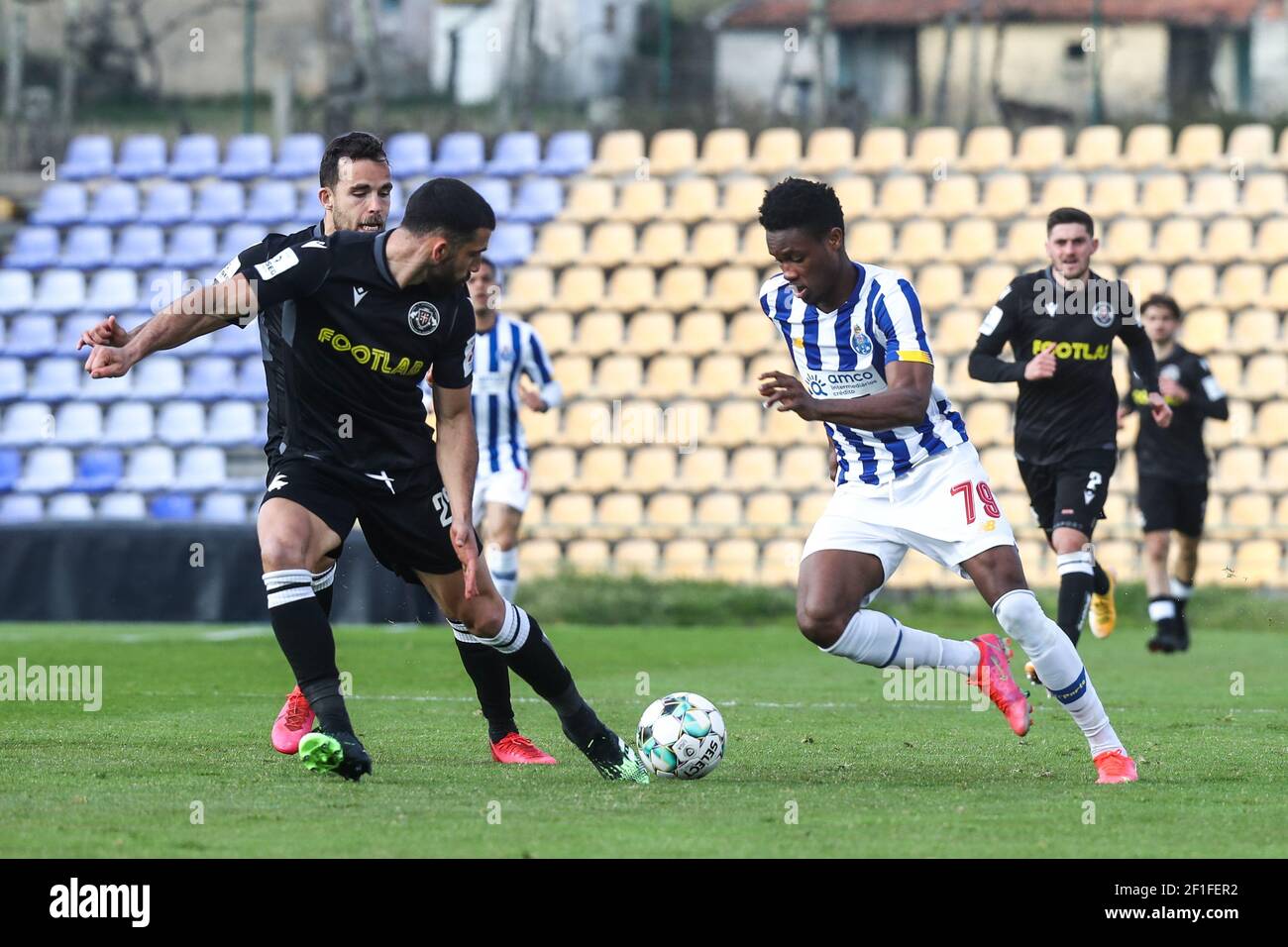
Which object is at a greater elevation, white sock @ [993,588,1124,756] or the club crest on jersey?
the club crest on jersey

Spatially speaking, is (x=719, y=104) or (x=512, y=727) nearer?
(x=512, y=727)

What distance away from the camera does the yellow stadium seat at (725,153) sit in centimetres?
2015

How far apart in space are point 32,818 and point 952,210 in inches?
593

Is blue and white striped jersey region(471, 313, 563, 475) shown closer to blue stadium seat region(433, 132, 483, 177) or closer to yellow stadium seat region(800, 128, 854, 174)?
yellow stadium seat region(800, 128, 854, 174)

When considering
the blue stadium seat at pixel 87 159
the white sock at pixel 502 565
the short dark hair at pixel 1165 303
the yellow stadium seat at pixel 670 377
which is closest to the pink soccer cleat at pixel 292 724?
the white sock at pixel 502 565

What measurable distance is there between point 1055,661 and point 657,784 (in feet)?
4.57

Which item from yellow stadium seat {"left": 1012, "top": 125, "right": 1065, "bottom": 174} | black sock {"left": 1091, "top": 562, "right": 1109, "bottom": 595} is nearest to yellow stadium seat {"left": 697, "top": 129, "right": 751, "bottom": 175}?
yellow stadium seat {"left": 1012, "top": 125, "right": 1065, "bottom": 174}

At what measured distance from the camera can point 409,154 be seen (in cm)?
2116

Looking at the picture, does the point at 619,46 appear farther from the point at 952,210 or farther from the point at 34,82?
the point at 34,82

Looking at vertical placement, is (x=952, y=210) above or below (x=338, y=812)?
above

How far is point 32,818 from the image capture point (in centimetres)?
521

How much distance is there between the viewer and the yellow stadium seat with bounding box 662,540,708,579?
17.0m

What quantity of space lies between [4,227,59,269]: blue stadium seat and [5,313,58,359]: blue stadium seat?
0.75 m
